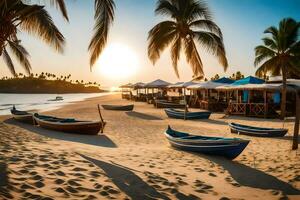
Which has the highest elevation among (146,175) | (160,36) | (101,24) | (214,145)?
(160,36)

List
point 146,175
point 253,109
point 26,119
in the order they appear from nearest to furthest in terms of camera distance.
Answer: point 146,175 < point 26,119 < point 253,109

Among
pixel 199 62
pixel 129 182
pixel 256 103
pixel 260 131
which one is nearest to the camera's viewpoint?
pixel 129 182

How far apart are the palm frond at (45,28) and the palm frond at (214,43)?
9970 millimetres

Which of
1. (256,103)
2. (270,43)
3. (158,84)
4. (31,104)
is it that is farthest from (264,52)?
(31,104)

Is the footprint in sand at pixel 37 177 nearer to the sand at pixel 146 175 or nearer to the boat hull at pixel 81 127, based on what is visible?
the sand at pixel 146 175

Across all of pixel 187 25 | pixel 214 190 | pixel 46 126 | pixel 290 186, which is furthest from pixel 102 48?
pixel 187 25

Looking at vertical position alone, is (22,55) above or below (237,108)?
above

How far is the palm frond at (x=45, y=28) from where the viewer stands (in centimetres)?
1030

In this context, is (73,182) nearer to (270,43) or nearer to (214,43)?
(214,43)

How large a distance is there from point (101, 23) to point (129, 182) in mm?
4054

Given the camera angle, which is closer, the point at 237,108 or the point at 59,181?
the point at 59,181

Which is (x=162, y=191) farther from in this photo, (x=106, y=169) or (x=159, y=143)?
(x=159, y=143)

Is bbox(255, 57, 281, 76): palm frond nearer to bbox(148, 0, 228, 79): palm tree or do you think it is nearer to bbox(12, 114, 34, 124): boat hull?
bbox(148, 0, 228, 79): palm tree

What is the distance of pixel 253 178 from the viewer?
22.8 feet
